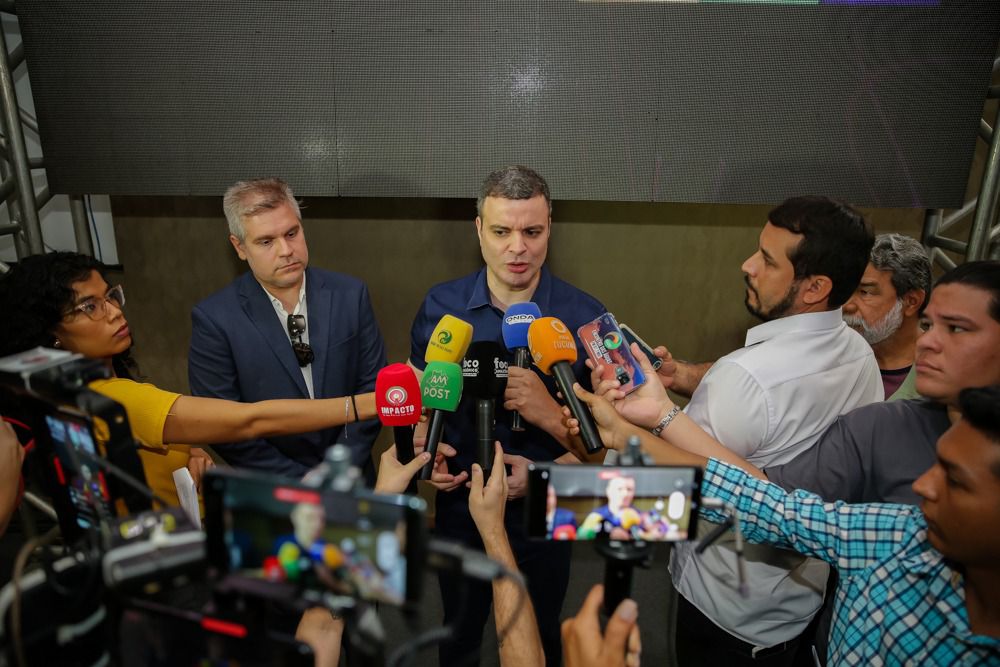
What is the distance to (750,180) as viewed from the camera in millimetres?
2943

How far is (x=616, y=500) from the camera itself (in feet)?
3.50

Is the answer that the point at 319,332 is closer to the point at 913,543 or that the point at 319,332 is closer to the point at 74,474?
the point at 74,474

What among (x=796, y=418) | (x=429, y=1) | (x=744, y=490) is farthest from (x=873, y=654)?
(x=429, y=1)

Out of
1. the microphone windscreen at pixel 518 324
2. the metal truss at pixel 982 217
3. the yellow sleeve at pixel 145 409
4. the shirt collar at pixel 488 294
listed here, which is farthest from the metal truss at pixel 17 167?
the metal truss at pixel 982 217

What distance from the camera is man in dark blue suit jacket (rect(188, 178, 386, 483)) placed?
222 cm

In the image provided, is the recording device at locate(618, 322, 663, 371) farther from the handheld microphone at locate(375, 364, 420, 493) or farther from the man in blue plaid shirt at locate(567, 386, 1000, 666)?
the handheld microphone at locate(375, 364, 420, 493)

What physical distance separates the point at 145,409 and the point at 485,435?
978 millimetres

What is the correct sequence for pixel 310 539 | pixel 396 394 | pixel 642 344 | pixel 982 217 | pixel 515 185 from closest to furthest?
pixel 310 539
pixel 396 394
pixel 515 185
pixel 642 344
pixel 982 217

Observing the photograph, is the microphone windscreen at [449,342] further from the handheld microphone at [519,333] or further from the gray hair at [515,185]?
the gray hair at [515,185]

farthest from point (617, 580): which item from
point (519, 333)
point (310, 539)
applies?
point (519, 333)

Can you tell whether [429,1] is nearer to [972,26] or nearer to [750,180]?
[750,180]

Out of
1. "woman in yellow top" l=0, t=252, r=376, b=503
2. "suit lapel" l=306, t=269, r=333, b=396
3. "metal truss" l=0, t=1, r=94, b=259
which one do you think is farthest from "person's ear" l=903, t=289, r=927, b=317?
"metal truss" l=0, t=1, r=94, b=259

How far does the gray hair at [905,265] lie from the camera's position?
2363mm

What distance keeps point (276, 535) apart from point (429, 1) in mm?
2645
